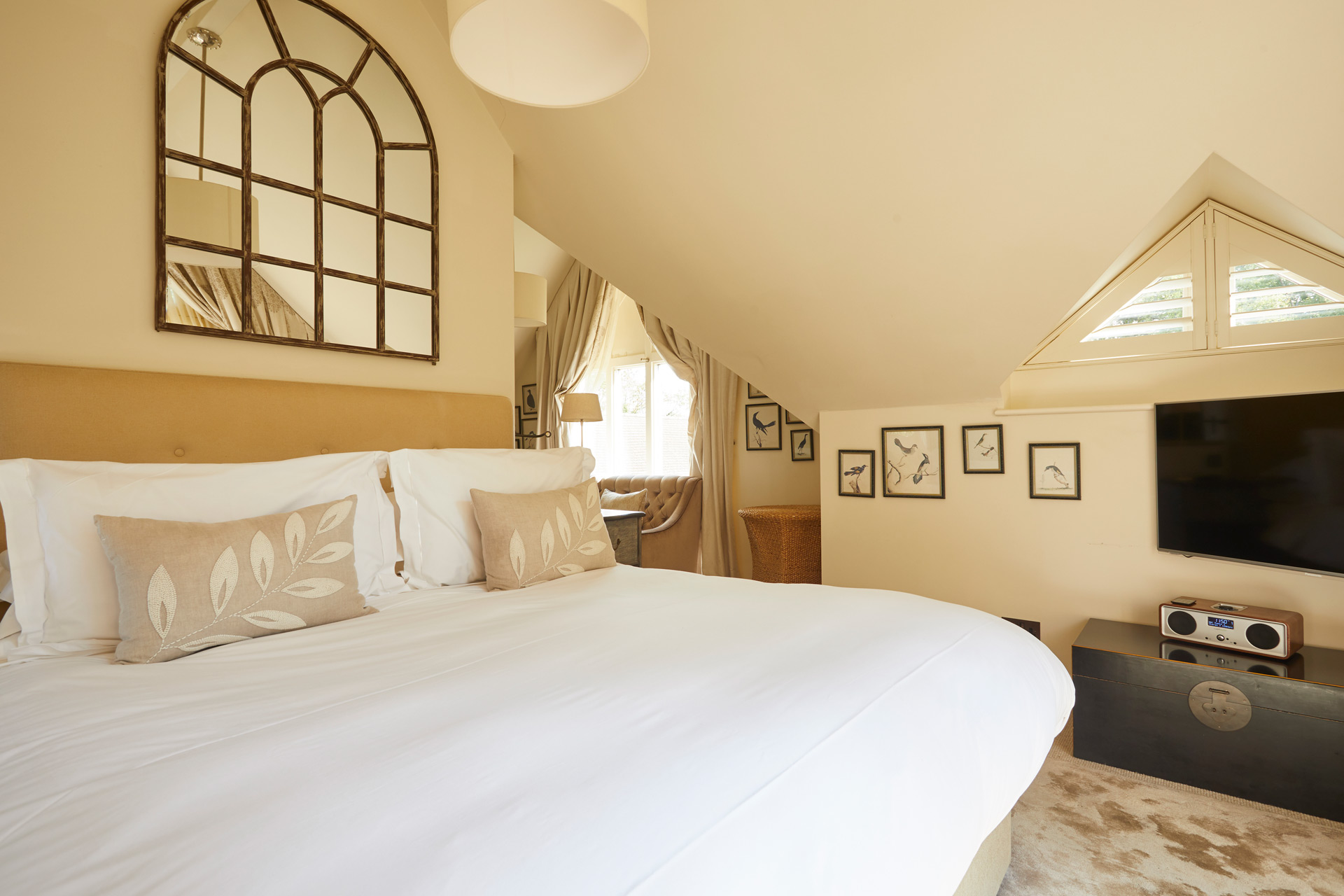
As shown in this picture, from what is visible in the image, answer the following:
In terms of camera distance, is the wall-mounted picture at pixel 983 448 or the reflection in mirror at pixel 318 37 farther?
the wall-mounted picture at pixel 983 448

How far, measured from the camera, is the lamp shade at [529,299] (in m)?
3.99

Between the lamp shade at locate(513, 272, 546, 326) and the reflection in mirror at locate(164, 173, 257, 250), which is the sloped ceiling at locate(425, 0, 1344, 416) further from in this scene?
the reflection in mirror at locate(164, 173, 257, 250)

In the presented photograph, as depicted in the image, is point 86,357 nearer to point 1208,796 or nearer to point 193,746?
point 193,746

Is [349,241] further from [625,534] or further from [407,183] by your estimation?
[625,534]

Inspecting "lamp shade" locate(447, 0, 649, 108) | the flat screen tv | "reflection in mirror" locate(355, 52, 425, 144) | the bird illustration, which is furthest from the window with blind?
"reflection in mirror" locate(355, 52, 425, 144)

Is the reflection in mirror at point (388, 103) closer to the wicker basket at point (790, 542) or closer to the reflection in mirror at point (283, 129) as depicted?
the reflection in mirror at point (283, 129)

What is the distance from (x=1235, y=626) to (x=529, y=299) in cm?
362

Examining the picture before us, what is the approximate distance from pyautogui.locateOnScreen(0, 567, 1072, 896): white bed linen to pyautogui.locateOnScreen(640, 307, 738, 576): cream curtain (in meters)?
3.34

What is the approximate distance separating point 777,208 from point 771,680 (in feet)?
7.08

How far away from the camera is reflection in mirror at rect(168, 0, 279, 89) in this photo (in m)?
1.99

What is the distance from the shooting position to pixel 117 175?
185 cm

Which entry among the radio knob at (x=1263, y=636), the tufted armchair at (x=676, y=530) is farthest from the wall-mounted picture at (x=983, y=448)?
the tufted armchair at (x=676, y=530)

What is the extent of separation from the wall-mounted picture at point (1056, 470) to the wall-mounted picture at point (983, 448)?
132 mm

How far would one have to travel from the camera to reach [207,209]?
2010mm
